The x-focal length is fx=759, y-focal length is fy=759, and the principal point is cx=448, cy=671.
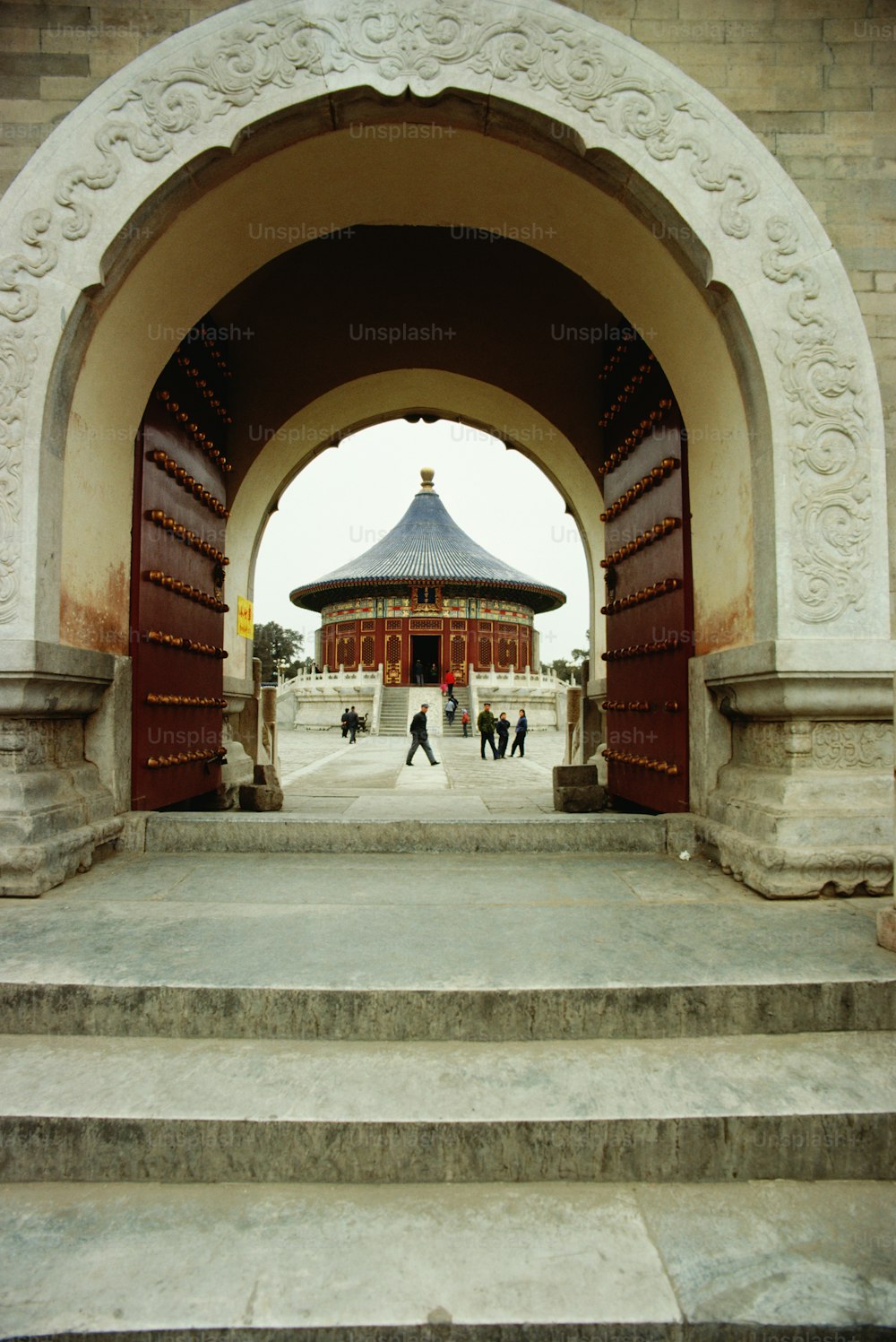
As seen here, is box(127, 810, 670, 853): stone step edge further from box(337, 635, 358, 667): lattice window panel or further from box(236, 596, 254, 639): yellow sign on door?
box(337, 635, 358, 667): lattice window panel

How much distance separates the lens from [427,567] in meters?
34.3

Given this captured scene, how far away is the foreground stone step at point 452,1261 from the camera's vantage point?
132cm

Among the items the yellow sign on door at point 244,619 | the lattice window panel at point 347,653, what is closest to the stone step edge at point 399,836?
the yellow sign on door at point 244,619

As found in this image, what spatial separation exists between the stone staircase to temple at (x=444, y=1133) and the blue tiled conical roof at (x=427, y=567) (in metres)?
31.4

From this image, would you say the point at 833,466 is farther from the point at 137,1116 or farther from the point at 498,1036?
the point at 137,1116

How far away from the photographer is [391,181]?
12.9 feet

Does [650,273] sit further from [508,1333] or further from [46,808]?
A: [508,1333]

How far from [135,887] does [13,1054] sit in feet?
3.64

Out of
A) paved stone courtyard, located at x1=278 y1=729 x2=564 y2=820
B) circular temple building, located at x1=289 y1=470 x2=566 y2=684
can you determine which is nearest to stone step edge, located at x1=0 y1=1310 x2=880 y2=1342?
paved stone courtyard, located at x1=278 y1=729 x2=564 y2=820

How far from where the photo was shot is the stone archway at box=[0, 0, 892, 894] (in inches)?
121

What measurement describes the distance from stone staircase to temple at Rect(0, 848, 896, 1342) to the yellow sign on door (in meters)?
3.78

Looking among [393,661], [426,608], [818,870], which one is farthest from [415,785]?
→ [426,608]

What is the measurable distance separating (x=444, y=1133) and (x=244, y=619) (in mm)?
5042

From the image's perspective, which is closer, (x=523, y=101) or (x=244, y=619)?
(x=523, y=101)
